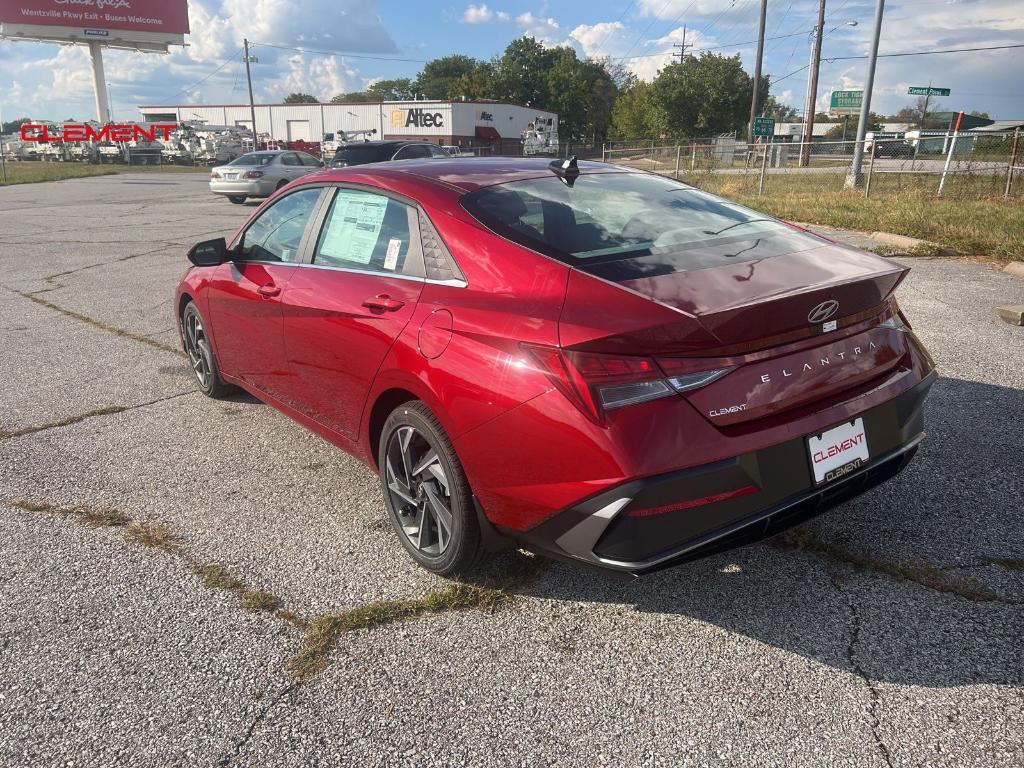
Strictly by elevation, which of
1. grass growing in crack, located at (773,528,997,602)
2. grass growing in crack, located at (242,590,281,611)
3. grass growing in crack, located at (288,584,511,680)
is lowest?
grass growing in crack, located at (242,590,281,611)

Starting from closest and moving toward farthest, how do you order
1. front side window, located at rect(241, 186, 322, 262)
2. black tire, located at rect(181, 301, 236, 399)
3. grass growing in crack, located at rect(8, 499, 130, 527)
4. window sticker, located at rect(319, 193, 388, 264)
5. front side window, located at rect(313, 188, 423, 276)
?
front side window, located at rect(313, 188, 423, 276) < window sticker, located at rect(319, 193, 388, 264) < grass growing in crack, located at rect(8, 499, 130, 527) < front side window, located at rect(241, 186, 322, 262) < black tire, located at rect(181, 301, 236, 399)

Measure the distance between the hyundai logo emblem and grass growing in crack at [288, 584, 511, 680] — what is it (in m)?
1.49

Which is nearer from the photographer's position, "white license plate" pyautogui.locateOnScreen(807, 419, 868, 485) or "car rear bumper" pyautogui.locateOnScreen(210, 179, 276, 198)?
"white license plate" pyautogui.locateOnScreen(807, 419, 868, 485)

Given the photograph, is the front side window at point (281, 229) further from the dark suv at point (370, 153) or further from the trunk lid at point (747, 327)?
the dark suv at point (370, 153)

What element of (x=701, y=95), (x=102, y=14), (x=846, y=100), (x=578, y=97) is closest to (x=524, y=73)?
(x=578, y=97)

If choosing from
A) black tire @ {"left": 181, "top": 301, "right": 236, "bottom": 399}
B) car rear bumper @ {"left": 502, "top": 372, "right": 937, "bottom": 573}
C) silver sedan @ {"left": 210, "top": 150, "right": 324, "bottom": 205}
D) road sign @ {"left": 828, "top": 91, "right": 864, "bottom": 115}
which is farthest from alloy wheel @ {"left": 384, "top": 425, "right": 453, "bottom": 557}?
road sign @ {"left": 828, "top": 91, "right": 864, "bottom": 115}

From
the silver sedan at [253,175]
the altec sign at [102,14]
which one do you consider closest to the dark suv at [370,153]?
the silver sedan at [253,175]

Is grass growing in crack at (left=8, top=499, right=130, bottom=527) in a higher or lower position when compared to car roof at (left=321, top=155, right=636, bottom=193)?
lower

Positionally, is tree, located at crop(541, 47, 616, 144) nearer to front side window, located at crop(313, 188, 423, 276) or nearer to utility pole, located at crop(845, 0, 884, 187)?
utility pole, located at crop(845, 0, 884, 187)

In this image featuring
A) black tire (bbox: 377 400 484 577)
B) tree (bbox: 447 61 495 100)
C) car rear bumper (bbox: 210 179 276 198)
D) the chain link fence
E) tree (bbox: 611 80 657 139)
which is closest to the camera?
black tire (bbox: 377 400 484 577)

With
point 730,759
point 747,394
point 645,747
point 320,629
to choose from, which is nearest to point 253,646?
point 320,629

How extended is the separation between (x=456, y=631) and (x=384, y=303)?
1297 millimetres

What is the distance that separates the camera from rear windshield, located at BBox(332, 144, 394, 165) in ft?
53.0

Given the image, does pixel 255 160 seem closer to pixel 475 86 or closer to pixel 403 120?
pixel 403 120
